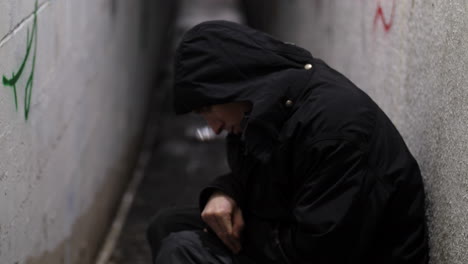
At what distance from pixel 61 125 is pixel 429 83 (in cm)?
160

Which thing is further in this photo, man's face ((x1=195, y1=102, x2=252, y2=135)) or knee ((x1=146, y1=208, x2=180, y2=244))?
knee ((x1=146, y1=208, x2=180, y2=244))

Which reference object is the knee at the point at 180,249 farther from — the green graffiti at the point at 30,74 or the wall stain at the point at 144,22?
the wall stain at the point at 144,22

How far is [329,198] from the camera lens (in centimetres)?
243

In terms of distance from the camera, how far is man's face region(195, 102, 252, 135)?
8.72 feet

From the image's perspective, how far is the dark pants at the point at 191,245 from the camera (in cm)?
275

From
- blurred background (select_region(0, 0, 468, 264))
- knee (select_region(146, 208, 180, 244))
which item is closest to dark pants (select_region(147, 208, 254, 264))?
knee (select_region(146, 208, 180, 244))

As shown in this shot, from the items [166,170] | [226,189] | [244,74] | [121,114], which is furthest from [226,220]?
[166,170]

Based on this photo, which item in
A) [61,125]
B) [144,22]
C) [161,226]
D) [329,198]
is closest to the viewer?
[329,198]

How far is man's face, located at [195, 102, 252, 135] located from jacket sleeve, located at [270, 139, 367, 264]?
0.91 ft

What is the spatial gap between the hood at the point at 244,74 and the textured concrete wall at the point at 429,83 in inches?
18.0

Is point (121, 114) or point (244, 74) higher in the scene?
point (244, 74)

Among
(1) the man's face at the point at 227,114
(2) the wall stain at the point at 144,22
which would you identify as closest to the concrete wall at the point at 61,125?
(1) the man's face at the point at 227,114

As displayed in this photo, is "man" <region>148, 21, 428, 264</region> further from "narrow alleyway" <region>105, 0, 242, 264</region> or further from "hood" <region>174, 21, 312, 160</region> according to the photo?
"narrow alleyway" <region>105, 0, 242, 264</region>

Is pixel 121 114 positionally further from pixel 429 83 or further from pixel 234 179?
pixel 429 83
